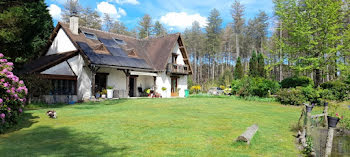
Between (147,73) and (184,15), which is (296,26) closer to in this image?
(147,73)

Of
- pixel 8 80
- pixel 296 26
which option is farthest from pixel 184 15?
pixel 8 80

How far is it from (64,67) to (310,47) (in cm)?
1879

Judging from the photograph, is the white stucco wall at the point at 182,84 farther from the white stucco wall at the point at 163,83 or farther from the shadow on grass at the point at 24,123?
the shadow on grass at the point at 24,123

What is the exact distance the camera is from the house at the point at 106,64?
1775 cm

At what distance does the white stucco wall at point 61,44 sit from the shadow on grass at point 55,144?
14.8 meters

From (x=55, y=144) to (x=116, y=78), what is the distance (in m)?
16.5

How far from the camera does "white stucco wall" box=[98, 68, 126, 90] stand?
21219mm

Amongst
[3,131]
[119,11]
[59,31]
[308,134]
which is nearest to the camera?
[308,134]

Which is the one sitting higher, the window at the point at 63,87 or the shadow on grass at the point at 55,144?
the window at the point at 63,87

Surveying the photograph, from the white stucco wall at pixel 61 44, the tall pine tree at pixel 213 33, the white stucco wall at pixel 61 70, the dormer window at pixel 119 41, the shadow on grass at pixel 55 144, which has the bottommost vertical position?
the shadow on grass at pixel 55 144

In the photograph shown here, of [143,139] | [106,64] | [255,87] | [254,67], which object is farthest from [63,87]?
[254,67]

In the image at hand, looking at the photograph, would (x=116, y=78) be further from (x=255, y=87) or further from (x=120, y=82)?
(x=255, y=87)

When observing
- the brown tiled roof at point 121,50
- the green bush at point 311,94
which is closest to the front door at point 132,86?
the brown tiled roof at point 121,50

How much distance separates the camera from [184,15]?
68.2 m
